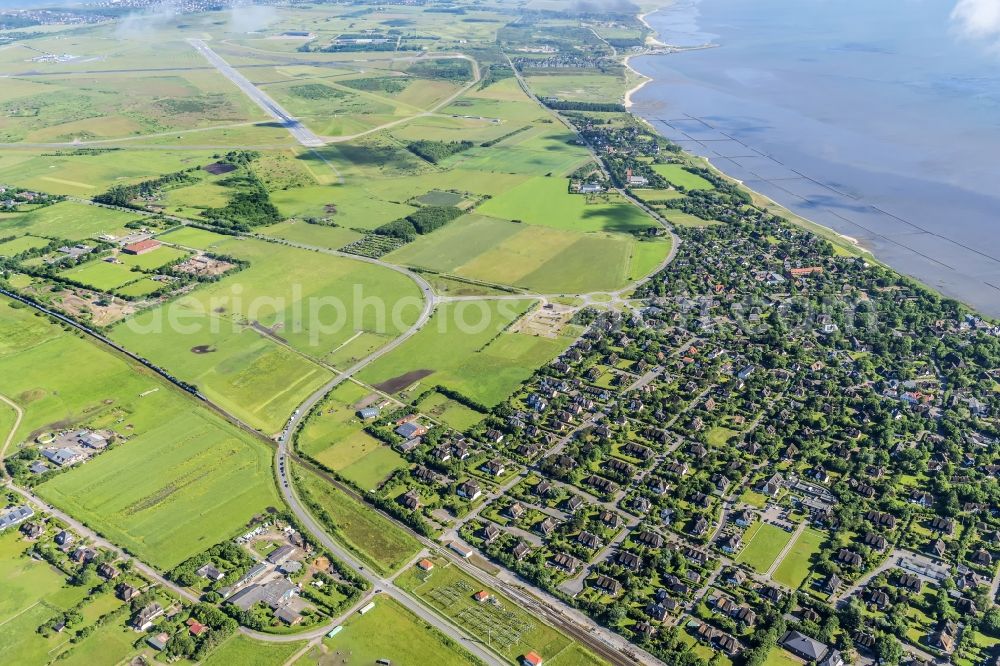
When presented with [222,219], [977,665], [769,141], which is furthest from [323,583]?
[769,141]

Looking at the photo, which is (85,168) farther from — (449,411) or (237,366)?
(449,411)

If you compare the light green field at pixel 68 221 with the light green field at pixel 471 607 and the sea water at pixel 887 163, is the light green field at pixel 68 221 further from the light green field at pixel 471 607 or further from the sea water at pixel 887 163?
the sea water at pixel 887 163

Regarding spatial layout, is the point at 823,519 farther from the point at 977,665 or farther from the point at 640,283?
the point at 640,283

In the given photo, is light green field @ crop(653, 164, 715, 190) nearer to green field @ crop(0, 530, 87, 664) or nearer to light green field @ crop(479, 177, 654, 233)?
light green field @ crop(479, 177, 654, 233)

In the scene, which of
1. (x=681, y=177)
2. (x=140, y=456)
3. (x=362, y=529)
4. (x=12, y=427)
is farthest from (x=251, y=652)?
(x=681, y=177)

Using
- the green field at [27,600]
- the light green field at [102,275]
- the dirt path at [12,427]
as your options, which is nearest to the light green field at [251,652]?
the green field at [27,600]

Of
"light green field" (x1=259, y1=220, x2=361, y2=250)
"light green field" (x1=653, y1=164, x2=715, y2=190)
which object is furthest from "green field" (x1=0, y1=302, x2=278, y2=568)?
"light green field" (x1=653, y1=164, x2=715, y2=190)
